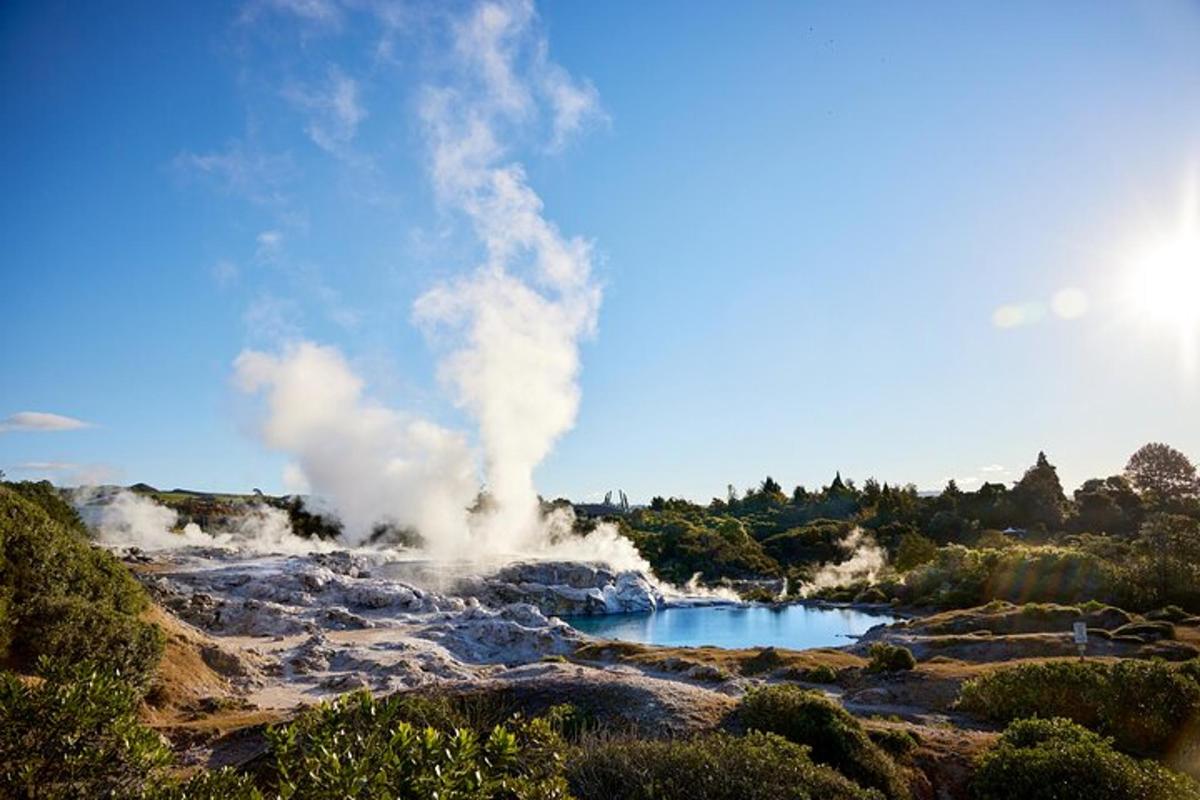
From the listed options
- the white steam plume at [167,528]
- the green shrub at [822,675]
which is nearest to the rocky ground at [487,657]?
the green shrub at [822,675]

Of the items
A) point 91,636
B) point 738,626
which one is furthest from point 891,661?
point 738,626

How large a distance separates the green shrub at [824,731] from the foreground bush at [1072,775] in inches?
58.0

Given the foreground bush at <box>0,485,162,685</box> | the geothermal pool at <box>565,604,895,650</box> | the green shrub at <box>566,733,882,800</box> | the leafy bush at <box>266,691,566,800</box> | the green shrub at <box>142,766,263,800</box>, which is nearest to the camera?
the leafy bush at <box>266,691,566,800</box>

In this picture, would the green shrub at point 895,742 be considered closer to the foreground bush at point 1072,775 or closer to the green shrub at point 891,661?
the foreground bush at point 1072,775

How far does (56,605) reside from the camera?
16453 millimetres

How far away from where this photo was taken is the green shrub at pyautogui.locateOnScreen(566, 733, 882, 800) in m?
8.30

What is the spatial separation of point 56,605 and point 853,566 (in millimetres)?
75258

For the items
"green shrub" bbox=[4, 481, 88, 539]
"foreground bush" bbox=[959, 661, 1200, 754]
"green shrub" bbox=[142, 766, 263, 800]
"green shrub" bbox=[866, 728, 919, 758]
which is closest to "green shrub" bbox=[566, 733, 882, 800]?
"green shrub" bbox=[866, 728, 919, 758]

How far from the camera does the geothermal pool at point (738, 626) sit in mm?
43688

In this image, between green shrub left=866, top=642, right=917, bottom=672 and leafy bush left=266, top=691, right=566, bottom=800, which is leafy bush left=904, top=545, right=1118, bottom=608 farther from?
leafy bush left=266, top=691, right=566, bottom=800

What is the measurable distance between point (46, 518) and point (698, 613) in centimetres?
4827

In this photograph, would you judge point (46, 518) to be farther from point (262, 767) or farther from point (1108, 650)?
point (1108, 650)

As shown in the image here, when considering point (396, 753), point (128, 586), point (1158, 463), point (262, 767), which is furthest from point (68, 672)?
point (1158, 463)

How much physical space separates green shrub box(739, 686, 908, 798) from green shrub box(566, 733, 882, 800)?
199cm
